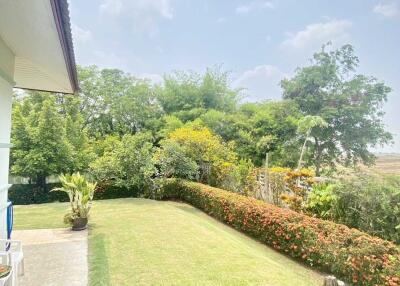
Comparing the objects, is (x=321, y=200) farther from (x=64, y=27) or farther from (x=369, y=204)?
(x=64, y=27)

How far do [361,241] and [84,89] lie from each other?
23.7 metres

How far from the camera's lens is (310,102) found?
20.9 m

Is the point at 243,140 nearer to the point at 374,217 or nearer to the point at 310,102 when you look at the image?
the point at 310,102

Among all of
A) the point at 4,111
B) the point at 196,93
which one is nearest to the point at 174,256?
the point at 4,111

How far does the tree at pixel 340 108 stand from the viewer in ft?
67.7

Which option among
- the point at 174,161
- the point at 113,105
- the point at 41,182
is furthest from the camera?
the point at 113,105

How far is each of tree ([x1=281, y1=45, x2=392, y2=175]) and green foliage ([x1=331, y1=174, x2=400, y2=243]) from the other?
551 inches

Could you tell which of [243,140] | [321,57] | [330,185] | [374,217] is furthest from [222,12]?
[374,217]

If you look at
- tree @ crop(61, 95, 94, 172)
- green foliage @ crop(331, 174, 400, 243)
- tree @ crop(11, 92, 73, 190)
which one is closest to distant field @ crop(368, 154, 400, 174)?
green foliage @ crop(331, 174, 400, 243)

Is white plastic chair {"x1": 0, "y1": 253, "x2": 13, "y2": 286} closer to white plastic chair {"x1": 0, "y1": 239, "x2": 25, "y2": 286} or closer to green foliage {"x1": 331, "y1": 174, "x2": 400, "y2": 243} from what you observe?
white plastic chair {"x1": 0, "y1": 239, "x2": 25, "y2": 286}

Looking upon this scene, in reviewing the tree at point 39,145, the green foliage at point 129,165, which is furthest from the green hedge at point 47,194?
the green foliage at point 129,165

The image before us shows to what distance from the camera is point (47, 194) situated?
16.9m

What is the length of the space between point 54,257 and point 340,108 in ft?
63.5

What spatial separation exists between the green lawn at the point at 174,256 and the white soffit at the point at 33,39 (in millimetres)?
3349
